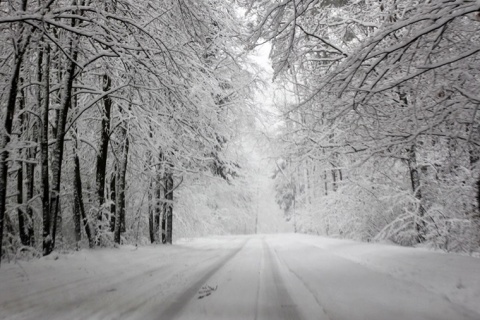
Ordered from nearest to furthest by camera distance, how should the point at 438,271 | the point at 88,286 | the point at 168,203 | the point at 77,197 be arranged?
the point at 88,286 → the point at 438,271 → the point at 77,197 → the point at 168,203

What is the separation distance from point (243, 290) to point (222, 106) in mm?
8810

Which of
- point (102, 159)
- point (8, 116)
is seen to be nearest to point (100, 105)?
point (102, 159)

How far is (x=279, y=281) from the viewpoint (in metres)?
4.66

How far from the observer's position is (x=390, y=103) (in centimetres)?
696

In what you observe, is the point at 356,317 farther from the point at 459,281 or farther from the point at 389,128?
the point at 389,128

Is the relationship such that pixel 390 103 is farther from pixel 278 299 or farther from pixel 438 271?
pixel 278 299

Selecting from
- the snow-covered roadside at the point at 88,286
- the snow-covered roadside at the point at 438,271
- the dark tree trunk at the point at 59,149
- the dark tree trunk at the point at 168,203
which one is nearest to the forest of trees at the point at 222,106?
the dark tree trunk at the point at 59,149

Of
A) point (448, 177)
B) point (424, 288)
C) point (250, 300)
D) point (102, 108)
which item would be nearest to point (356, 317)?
point (250, 300)

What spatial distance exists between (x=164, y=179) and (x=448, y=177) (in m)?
→ 9.41

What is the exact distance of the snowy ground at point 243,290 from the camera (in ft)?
10.2

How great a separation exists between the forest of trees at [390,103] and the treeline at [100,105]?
1725 millimetres

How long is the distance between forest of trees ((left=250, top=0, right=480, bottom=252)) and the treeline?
67.9 inches

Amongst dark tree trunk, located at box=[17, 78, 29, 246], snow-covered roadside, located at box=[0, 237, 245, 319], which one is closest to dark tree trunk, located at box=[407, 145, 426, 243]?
snow-covered roadside, located at box=[0, 237, 245, 319]

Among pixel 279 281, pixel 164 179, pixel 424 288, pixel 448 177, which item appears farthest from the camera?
pixel 164 179
